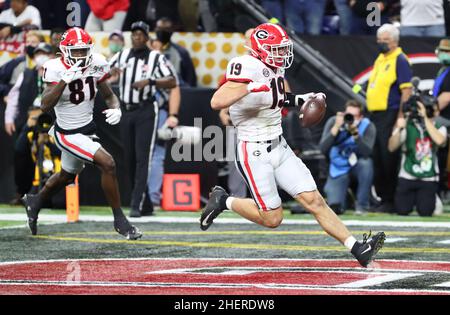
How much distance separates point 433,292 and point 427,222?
4.97m

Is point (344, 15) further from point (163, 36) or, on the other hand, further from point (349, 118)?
point (163, 36)

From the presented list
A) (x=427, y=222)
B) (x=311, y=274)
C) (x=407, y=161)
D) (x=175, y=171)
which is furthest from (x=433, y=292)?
(x=175, y=171)

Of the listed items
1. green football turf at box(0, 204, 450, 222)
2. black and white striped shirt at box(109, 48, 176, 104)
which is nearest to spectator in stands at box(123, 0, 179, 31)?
black and white striped shirt at box(109, 48, 176, 104)

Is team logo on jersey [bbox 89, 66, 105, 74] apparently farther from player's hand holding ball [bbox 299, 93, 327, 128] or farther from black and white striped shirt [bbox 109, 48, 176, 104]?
player's hand holding ball [bbox 299, 93, 327, 128]

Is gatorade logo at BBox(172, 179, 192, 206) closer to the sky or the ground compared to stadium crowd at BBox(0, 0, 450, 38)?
closer to the ground

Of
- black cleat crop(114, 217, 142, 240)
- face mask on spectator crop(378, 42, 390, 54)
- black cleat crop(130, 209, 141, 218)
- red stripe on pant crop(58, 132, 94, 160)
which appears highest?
face mask on spectator crop(378, 42, 390, 54)

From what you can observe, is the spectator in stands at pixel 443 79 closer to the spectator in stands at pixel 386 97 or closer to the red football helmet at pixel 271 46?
the spectator in stands at pixel 386 97

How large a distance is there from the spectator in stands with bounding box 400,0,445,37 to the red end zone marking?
588cm

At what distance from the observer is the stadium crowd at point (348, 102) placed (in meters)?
12.5

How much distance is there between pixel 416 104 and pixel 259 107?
4492 mm

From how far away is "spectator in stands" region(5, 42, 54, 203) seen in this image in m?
13.4

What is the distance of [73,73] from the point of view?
31.8 feet

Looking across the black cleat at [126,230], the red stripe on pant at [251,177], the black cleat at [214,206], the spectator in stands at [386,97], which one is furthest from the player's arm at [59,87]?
the spectator in stands at [386,97]

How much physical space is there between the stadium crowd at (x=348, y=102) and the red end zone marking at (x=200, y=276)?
4251mm
